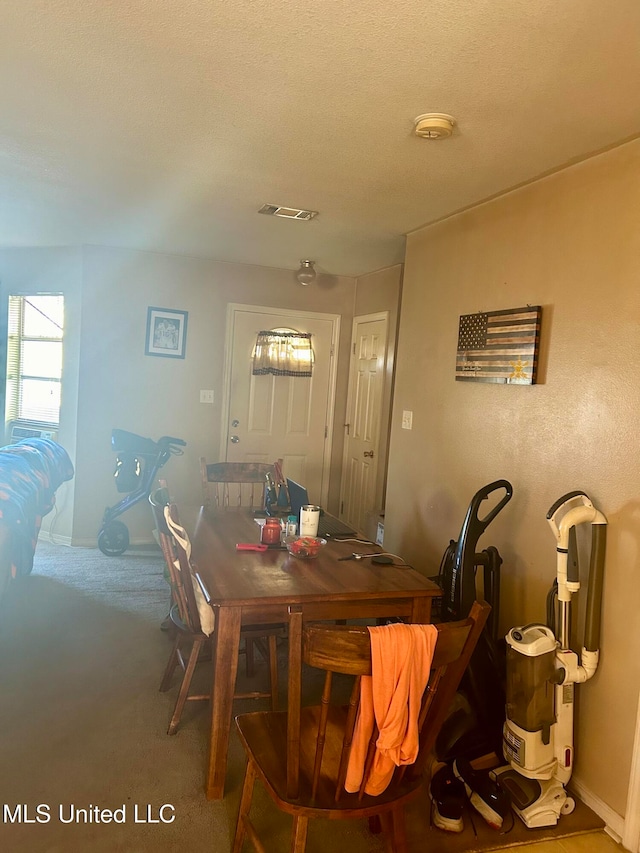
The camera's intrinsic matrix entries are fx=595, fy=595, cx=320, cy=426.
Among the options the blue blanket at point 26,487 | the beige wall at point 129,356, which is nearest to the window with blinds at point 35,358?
the beige wall at point 129,356

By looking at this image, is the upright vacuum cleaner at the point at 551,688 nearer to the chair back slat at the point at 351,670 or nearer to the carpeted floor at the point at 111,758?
the carpeted floor at the point at 111,758

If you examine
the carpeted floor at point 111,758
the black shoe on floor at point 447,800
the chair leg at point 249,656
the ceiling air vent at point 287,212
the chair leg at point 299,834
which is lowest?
the carpeted floor at point 111,758

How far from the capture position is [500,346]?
2811 mm

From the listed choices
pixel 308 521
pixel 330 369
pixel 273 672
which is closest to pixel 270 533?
pixel 308 521

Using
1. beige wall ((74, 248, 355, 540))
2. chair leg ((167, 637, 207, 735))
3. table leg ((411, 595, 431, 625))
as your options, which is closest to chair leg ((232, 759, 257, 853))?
chair leg ((167, 637, 207, 735))

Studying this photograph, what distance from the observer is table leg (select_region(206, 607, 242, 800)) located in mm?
2039

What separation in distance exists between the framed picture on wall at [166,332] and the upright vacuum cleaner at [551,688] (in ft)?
11.9

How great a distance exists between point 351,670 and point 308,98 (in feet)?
6.08

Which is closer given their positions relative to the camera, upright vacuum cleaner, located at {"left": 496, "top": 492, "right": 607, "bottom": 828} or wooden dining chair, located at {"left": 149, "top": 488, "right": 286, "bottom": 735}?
upright vacuum cleaner, located at {"left": 496, "top": 492, "right": 607, "bottom": 828}

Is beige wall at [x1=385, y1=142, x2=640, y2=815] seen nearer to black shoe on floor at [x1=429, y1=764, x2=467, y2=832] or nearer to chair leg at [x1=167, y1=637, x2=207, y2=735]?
black shoe on floor at [x1=429, y1=764, x2=467, y2=832]

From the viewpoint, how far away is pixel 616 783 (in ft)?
6.91

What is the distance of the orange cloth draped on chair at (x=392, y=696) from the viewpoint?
135 cm

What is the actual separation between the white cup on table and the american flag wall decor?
106 centimetres

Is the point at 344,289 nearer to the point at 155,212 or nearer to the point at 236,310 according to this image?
the point at 236,310
